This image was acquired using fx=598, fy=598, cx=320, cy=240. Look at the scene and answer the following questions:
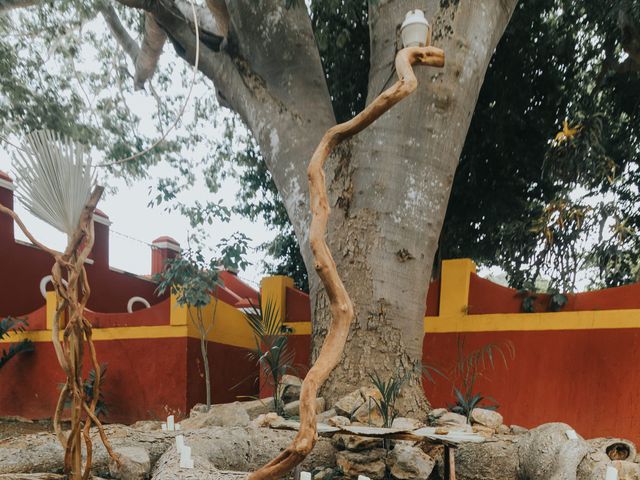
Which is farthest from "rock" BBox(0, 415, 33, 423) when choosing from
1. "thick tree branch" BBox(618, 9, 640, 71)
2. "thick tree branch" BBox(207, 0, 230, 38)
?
"thick tree branch" BBox(618, 9, 640, 71)

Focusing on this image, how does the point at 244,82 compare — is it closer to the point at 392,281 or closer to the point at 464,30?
the point at 464,30

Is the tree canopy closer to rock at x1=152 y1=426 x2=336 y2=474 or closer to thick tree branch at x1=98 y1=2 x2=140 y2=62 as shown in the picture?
thick tree branch at x1=98 y1=2 x2=140 y2=62

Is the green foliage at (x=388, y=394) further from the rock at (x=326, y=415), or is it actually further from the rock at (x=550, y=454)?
the rock at (x=550, y=454)

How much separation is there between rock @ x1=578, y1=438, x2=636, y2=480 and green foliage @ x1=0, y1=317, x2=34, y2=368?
5742 mm

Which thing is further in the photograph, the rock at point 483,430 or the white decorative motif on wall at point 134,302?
the white decorative motif on wall at point 134,302

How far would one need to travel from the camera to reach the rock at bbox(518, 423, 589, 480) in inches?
123

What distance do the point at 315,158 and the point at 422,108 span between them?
9.06 ft

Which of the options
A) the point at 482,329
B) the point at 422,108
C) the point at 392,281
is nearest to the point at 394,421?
the point at 392,281

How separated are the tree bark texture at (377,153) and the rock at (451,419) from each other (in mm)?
170

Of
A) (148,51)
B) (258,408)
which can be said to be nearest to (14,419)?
(258,408)

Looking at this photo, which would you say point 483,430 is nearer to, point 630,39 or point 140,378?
point 140,378

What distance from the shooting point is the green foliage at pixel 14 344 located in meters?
6.49

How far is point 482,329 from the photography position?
504 centimetres

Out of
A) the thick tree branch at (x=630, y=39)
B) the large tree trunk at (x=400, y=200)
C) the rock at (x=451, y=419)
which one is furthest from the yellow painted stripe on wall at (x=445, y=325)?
the thick tree branch at (x=630, y=39)
